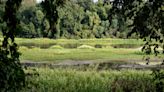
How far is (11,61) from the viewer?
416 cm

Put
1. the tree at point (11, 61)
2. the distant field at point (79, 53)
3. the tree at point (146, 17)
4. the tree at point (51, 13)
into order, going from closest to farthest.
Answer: the tree at point (11, 61) → the tree at point (51, 13) → the tree at point (146, 17) → the distant field at point (79, 53)

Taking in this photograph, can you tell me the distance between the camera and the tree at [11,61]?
4.05 metres

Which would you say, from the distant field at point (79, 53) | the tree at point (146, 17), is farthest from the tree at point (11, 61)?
the distant field at point (79, 53)

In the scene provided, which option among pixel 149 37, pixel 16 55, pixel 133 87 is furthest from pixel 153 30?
pixel 133 87

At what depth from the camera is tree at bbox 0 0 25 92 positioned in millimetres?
4051

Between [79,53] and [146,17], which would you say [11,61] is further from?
[79,53]

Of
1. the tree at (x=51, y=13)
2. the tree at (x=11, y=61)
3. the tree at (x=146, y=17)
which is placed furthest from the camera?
the tree at (x=146, y=17)

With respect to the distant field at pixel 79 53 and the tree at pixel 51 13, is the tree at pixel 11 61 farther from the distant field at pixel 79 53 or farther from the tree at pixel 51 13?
the distant field at pixel 79 53

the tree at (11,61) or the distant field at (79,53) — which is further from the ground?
the tree at (11,61)

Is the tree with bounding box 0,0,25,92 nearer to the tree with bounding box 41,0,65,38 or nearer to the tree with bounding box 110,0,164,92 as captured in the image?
the tree with bounding box 41,0,65,38

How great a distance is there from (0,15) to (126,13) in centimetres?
335

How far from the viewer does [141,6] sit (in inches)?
270

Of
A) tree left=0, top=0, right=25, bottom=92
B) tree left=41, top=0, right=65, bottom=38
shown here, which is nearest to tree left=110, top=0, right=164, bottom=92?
tree left=41, top=0, right=65, bottom=38

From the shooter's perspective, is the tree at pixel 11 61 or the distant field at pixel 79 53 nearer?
the tree at pixel 11 61
